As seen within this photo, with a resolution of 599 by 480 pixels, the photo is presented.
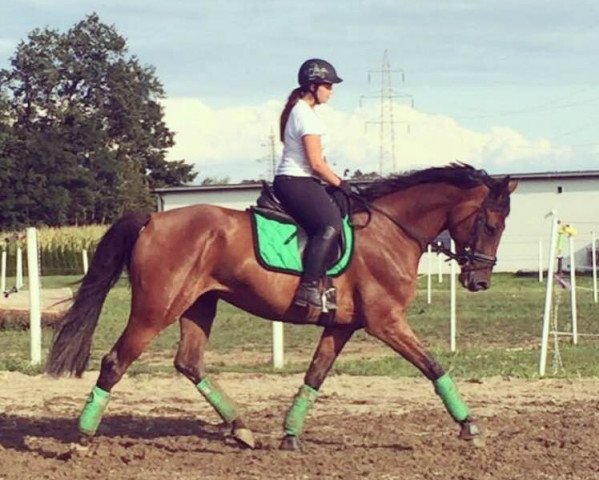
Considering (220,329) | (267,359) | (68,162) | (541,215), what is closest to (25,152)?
(68,162)

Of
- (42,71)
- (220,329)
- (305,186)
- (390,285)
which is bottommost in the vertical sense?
(220,329)

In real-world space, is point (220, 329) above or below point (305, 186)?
below

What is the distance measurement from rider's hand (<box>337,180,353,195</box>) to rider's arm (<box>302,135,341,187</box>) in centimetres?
18

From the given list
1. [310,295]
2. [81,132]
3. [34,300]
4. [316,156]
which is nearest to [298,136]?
[316,156]

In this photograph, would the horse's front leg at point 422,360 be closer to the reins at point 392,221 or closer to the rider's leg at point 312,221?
the rider's leg at point 312,221

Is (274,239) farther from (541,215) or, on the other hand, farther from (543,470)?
(541,215)

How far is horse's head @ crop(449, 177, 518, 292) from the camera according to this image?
833 cm

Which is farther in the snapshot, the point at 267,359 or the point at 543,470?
the point at 267,359

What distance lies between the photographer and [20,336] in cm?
1850

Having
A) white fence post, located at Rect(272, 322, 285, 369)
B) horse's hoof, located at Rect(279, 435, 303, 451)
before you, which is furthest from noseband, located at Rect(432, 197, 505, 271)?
white fence post, located at Rect(272, 322, 285, 369)

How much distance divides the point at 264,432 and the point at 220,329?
464 inches

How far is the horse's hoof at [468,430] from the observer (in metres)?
7.93

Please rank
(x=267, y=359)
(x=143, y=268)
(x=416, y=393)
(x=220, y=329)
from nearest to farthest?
(x=143, y=268) → (x=416, y=393) → (x=267, y=359) → (x=220, y=329)

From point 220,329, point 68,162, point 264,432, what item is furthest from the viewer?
point 68,162
